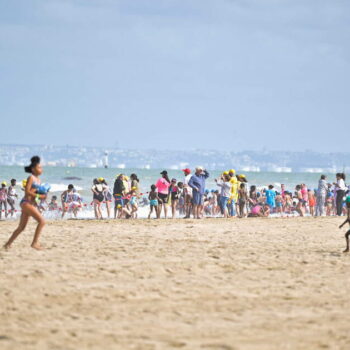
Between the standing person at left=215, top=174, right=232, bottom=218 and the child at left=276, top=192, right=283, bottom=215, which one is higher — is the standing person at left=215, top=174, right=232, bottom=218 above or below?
above

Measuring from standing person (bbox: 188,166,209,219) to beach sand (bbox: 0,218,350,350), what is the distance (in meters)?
5.92

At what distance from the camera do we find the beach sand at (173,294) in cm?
662

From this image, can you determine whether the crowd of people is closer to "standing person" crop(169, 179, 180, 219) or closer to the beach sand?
"standing person" crop(169, 179, 180, 219)

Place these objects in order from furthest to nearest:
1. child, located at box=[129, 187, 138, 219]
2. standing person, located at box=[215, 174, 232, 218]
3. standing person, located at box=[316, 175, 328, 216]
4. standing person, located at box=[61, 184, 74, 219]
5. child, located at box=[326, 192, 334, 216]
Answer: child, located at box=[326, 192, 334, 216] < standing person, located at box=[316, 175, 328, 216] < standing person, located at box=[61, 184, 74, 219] < child, located at box=[129, 187, 138, 219] < standing person, located at box=[215, 174, 232, 218]

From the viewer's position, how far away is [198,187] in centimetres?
1944

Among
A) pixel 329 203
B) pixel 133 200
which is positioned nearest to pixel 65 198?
pixel 133 200

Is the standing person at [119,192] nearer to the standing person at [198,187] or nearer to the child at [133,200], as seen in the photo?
the child at [133,200]

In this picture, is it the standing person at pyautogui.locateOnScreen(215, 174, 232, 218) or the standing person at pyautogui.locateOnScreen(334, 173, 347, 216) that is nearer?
the standing person at pyautogui.locateOnScreen(215, 174, 232, 218)

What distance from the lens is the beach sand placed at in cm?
662

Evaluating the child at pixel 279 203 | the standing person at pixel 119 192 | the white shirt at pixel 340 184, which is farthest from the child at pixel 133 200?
the child at pixel 279 203

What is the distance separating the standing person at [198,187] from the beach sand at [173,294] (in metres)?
5.92

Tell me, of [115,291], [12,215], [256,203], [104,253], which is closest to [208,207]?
[256,203]

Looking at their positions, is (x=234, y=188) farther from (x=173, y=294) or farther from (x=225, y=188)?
(x=173, y=294)

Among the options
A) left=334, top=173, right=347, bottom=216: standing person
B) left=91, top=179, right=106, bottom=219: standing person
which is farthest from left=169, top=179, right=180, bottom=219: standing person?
left=334, top=173, right=347, bottom=216: standing person
